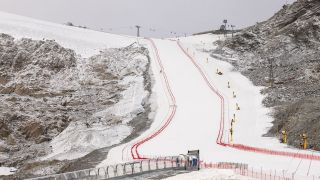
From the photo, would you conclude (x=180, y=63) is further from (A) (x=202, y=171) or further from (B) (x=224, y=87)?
(A) (x=202, y=171)

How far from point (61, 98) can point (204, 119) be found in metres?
18.0

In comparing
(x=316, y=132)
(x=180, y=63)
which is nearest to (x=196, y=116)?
(x=316, y=132)

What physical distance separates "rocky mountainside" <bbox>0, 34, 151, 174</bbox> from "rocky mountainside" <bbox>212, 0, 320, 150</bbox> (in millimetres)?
15620

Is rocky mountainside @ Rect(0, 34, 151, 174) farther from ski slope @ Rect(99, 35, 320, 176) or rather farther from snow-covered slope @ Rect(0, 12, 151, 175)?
ski slope @ Rect(99, 35, 320, 176)

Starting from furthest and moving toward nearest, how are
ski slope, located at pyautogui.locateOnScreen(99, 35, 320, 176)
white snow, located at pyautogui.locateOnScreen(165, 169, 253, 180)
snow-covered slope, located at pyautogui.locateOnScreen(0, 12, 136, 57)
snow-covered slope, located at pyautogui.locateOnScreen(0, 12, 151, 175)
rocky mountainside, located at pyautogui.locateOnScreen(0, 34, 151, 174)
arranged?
snow-covered slope, located at pyautogui.locateOnScreen(0, 12, 136, 57), snow-covered slope, located at pyautogui.locateOnScreen(0, 12, 151, 175), rocky mountainside, located at pyautogui.locateOnScreen(0, 34, 151, 174), ski slope, located at pyautogui.locateOnScreen(99, 35, 320, 176), white snow, located at pyautogui.locateOnScreen(165, 169, 253, 180)

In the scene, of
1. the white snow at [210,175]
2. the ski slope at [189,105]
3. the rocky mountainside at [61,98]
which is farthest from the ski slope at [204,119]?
the white snow at [210,175]

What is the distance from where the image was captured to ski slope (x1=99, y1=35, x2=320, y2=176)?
3381 cm

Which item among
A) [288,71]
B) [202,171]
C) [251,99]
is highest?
[288,71]

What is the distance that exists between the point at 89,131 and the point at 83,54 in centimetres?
3095

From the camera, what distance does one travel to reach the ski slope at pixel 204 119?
33812 millimetres

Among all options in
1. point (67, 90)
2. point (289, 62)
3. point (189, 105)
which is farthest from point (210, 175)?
point (289, 62)

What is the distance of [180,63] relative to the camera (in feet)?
259

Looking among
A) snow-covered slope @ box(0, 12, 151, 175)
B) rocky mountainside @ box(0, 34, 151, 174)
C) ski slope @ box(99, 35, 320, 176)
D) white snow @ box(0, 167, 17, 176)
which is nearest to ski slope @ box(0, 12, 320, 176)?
ski slope @ box(99, 35, 320, 176)

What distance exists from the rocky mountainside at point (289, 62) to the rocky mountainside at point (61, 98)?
15.6 meters
